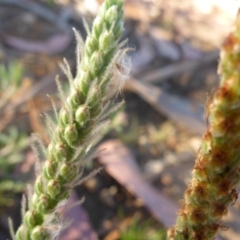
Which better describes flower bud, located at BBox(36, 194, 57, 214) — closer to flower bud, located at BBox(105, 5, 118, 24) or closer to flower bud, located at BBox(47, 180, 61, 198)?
flower bud, located at BBox(47, 180, 61, 198)

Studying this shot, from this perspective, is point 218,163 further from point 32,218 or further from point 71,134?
point 32,218

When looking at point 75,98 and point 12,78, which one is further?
point 12,78

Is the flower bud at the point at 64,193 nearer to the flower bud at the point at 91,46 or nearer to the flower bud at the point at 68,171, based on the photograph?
the flower bud at the point at 68,171

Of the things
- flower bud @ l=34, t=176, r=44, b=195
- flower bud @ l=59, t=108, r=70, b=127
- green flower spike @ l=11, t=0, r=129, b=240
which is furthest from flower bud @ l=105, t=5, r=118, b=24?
flower bud @ l=34, t=176, r=44, b=195

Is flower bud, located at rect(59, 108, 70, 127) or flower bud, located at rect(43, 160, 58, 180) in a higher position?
flower bud, located at rect(59, 108, 70, 127)

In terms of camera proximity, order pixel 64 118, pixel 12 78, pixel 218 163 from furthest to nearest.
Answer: pixel 12 78
pixel 64 118
pixel 218 163

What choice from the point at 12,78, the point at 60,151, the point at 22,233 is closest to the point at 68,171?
the point at 60,151

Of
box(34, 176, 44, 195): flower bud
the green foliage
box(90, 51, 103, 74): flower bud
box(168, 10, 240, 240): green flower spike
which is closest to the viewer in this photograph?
box(168, 10, 240, 240): green flower spike
